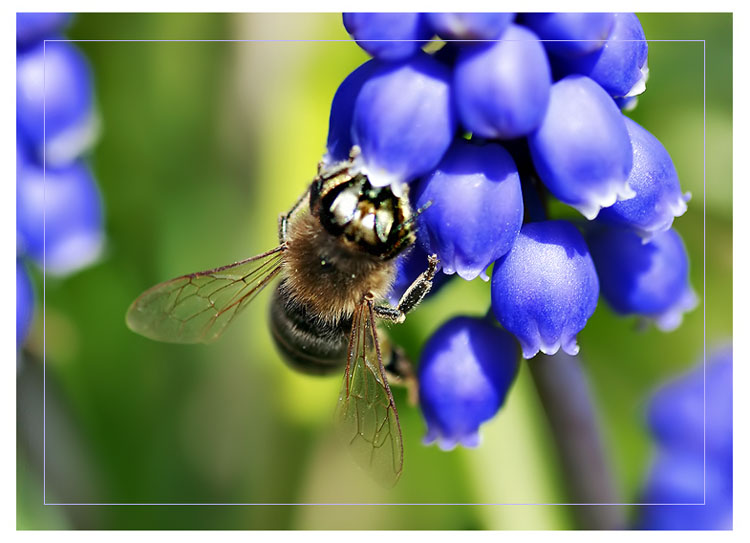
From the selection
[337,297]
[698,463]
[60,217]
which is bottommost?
[698,463]

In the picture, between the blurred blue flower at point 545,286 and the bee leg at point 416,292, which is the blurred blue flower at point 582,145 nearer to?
the blurred blue flower at point 545,286

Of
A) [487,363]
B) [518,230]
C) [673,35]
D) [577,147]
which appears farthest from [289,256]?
[673,35]

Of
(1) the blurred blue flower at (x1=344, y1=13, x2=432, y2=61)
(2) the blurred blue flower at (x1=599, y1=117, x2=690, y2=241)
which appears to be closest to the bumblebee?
(1) the blurred blue flower at (x1=344, y1=13, x2=432, y2=61)

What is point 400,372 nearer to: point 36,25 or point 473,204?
point 473,204

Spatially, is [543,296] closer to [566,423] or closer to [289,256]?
[566,423]

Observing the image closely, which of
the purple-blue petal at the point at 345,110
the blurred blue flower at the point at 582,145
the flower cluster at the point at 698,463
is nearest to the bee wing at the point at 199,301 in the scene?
the purple-blue petal at the point at 345,110

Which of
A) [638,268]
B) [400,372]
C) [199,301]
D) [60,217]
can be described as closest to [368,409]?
[400,372]
